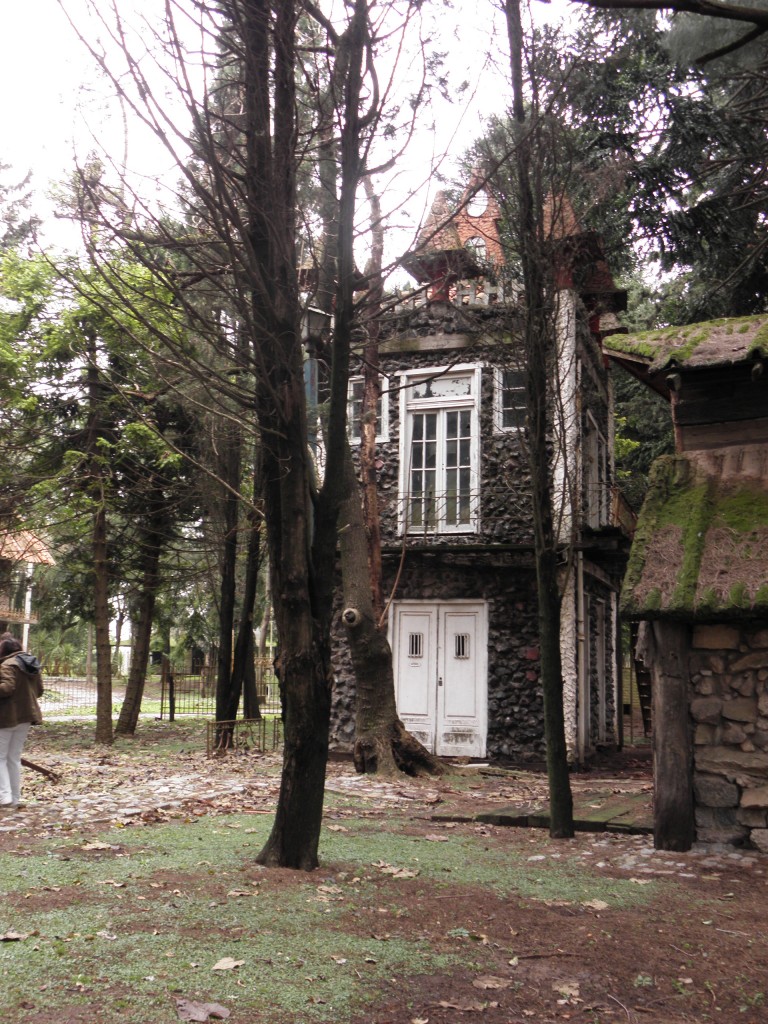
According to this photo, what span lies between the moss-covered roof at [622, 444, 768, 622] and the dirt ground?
201 cm

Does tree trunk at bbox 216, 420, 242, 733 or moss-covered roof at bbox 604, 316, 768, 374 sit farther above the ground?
moss-covered roof at bbox 604, 316, 768, 374

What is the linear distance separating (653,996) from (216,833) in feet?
14.6

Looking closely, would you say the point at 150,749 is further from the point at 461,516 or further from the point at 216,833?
the point at 216,833

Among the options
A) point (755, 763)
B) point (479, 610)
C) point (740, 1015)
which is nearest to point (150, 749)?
point (479, 610)

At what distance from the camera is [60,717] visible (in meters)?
25.3

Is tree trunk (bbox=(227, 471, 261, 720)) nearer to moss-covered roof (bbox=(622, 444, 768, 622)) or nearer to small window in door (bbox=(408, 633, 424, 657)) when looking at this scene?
small window in door (bbox=(408, 633, 424, 657))

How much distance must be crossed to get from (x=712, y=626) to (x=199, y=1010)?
555cm

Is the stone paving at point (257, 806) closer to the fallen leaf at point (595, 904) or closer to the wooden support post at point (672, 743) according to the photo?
the wooden support post at point (672, 743)

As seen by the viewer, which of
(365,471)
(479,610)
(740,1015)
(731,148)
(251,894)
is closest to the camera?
(740,1015)

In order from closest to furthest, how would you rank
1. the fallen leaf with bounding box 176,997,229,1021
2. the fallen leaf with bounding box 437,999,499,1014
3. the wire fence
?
the fallen leaf with bounding box 176,997,229,1021
the fallen leaf with bounding box 437,999,499,1014
the wire fence

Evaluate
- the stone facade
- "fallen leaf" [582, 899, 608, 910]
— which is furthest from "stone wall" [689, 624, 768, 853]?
the stone facade

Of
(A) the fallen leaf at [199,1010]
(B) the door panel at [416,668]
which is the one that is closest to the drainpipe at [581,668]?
(B) the door panel at [416,668]

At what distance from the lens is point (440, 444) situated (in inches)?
655

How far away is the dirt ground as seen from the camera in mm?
4262
